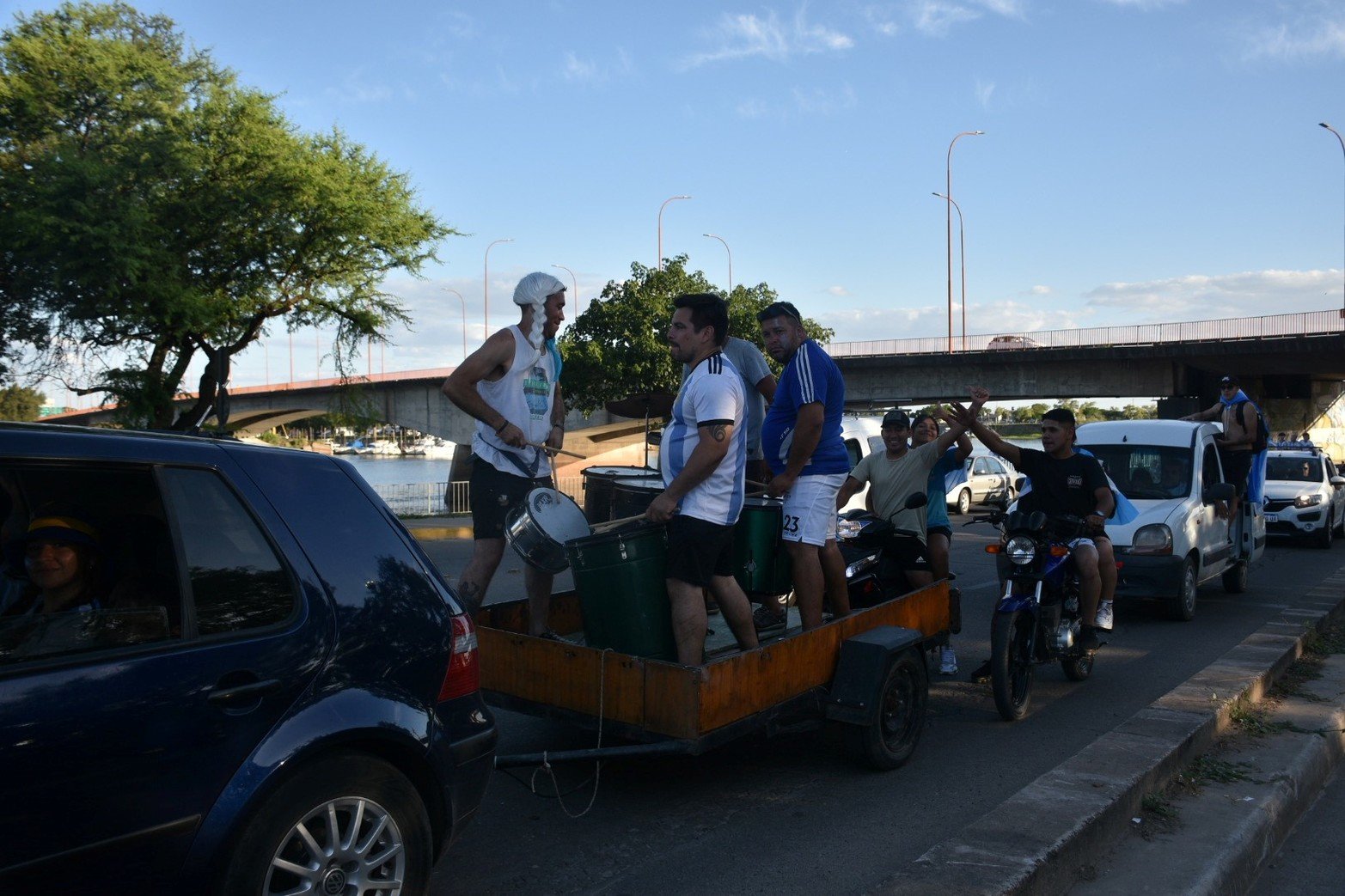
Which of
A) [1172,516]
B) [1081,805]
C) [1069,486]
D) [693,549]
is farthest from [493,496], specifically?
[1172,516]

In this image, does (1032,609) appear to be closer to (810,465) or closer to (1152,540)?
(810,465)

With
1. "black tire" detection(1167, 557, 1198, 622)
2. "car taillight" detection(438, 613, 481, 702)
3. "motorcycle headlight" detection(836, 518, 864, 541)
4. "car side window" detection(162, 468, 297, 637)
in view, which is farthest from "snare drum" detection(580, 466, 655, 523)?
"black tire" detection(1167, 557, 1198, 622)

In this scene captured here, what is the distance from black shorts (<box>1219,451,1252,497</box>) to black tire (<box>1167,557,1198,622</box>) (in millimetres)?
1889

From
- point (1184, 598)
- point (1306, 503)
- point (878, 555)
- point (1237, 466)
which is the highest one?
point (1237, 466)

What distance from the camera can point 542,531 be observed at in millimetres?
5254

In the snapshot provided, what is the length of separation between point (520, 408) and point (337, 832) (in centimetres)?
299

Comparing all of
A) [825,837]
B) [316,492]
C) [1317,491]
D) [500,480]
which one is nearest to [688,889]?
[825,837]

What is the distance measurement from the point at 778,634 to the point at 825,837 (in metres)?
1.55

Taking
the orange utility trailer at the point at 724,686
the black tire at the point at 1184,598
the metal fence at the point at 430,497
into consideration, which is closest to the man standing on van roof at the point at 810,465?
the orange utility trailer at the point at 724,686

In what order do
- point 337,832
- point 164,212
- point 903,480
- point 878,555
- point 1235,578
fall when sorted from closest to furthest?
point 337,832 < point 878,555 < point 903,480 < point 1235,578 < point 164,212

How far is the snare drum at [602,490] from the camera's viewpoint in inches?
230

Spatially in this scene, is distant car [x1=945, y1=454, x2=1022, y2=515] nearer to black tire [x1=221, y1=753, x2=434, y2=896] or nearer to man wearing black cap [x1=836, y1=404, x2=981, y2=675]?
man wearing black cap [x1=836, y1=404, x2=981, y2=675]

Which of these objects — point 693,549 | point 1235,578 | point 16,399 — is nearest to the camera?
point 693,549

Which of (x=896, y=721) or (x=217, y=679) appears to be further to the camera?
(x=896, y=721)
